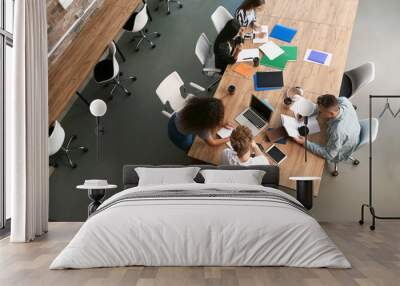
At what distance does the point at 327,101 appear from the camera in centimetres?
608

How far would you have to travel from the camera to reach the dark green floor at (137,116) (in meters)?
6.59

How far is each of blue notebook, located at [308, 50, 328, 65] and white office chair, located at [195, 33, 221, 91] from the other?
1112 mm

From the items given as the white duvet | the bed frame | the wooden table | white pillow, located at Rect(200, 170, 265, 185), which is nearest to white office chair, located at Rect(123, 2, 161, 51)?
the wooden table

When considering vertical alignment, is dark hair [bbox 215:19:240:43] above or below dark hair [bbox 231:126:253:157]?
above

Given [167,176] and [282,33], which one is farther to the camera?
[282,33]

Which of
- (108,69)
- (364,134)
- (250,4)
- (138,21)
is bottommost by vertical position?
(364,134)

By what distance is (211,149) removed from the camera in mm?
6105

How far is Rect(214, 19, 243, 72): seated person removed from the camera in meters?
6.35

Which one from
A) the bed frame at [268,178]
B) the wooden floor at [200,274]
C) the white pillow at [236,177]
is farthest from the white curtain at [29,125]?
the white pillow at [236,177]

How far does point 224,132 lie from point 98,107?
1515mm

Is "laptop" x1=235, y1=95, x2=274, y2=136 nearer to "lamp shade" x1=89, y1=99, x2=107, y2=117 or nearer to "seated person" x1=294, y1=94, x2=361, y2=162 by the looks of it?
"seated person" x1=294, y1=94, x2=361, y2=162

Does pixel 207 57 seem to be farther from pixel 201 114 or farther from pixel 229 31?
pixel 201 114

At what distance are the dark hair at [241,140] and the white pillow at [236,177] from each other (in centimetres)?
43

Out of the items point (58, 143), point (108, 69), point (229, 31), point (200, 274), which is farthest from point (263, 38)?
point (200, 274)
